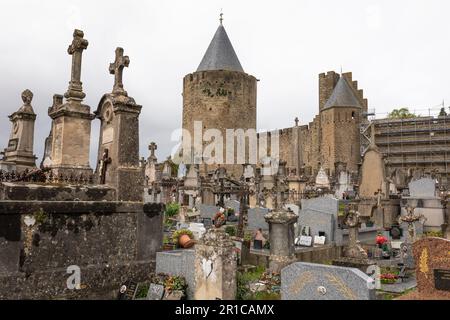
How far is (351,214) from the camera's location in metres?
7.82

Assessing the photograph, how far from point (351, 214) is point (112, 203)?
15.0ft

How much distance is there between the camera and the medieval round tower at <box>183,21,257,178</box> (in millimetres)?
36312

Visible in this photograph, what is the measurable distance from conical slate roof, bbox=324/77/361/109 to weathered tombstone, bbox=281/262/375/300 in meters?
35.3

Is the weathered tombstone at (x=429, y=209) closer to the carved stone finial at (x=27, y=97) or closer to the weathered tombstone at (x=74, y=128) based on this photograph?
the weathered tombstone at (x=74, y=128)

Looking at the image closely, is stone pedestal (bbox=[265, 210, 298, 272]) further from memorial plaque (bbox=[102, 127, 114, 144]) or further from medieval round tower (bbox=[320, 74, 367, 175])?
medieval round tower (bbox=[320, 74, 367, 175])

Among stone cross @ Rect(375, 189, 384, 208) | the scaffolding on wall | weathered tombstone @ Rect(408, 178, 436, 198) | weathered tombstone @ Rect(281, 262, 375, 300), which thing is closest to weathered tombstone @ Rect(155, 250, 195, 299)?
weathered tombstone @ Rect(281, 262, 375, 300)

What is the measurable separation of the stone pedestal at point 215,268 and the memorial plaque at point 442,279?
2475 mm

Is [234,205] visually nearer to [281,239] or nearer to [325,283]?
[281,239]

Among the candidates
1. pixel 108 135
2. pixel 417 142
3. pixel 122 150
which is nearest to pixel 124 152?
pixel 122 150

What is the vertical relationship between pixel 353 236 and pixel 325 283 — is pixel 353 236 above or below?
above

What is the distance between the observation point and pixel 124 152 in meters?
6.71

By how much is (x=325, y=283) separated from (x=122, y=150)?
13.3 ft

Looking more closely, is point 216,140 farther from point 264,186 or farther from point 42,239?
point 42,239

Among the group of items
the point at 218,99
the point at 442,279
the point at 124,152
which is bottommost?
the point at 442,279
